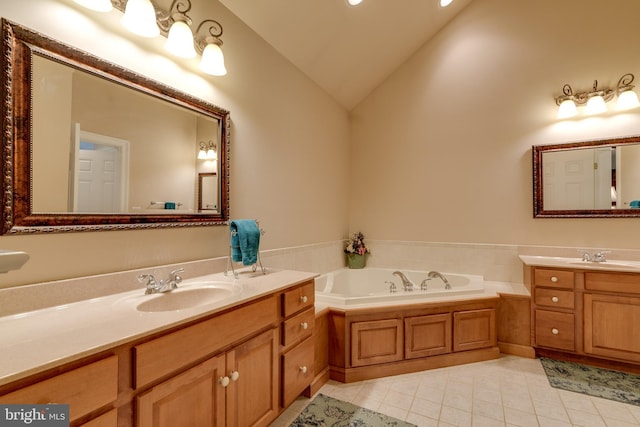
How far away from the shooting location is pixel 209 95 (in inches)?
76.4

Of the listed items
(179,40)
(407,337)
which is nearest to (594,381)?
(407,337)

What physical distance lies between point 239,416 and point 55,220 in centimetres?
118

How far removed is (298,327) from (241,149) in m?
1.30

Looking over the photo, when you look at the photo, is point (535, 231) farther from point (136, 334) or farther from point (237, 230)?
point (136, 334)

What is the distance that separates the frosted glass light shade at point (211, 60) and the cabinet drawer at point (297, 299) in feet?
4.55

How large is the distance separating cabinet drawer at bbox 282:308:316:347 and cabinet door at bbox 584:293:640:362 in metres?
2.24

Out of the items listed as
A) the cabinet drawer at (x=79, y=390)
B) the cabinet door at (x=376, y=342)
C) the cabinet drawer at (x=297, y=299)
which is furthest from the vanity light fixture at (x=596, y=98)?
the cabinet drawer at (x=79, y=390)

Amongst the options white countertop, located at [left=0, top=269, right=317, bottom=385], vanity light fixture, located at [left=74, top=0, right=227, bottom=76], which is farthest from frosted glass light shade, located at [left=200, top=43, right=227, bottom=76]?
white countertop, located at [left=0, top=269, right=317, bottom=385]

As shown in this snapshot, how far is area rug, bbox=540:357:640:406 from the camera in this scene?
206 centimetres

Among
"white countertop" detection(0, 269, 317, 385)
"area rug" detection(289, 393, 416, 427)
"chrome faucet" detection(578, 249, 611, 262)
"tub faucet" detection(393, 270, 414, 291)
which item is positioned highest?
"chrome faucet" detection(578, 249, 611, 262)

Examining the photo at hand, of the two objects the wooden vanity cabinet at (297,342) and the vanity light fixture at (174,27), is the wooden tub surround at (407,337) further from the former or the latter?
the vanity light fixture at (174,27)

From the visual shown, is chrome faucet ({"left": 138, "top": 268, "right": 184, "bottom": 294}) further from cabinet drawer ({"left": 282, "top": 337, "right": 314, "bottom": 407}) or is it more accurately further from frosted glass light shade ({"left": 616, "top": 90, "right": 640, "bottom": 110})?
frosted glass light shade ({"left": 616, "top": 90, "right": 640, "bottom": 110})

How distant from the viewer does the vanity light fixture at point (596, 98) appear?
8.50 feet

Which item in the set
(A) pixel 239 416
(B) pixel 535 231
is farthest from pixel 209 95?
(B) pixel 535 231
